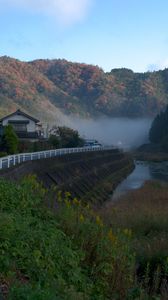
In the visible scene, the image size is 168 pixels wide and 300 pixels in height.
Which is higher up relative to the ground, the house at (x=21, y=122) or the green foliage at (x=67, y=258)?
the house at (x=21, y=122)

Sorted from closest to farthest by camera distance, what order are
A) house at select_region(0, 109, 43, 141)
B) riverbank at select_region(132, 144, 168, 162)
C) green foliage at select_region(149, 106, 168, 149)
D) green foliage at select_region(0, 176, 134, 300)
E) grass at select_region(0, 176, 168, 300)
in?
grass at select_region(0, 176, 168, 300), green foliage at select_region(0, 176, 134, 300), house at select_region(0, 109, 43, 141), riverbank at select_region(132, 144, 168, 162), green foliage at select_region(149, 106, 168, 149)

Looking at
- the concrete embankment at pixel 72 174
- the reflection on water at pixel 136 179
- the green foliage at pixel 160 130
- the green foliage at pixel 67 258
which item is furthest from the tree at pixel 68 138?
the green foliage at pixel 160 130

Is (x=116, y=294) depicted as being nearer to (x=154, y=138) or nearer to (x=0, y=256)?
(x=0, y=256)

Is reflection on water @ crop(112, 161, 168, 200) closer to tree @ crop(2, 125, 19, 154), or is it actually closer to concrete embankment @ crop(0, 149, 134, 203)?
concrete embankment @ crop(0, 149, 134, 203)

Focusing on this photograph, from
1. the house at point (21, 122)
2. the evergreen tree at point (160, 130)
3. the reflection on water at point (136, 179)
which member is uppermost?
the house at point (21, 122)

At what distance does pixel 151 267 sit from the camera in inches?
404

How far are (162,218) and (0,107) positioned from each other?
11820 centimetres

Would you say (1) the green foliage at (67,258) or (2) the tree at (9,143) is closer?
(1) the green foliage at (67,258)

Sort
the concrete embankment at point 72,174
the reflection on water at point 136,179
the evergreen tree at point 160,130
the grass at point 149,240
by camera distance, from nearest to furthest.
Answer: the grass at point 149,240
the concrete embankment at point 72,174
the reflection on water at point 136,179
the evergreen tree at point 160,130

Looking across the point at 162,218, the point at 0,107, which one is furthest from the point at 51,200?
the point at 0,107

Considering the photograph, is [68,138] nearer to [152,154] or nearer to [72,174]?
[72,174]

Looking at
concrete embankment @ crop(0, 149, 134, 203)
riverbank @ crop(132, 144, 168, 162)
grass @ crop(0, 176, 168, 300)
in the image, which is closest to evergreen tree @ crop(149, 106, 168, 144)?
riverbank @ crop(132, 144, 168, 162)

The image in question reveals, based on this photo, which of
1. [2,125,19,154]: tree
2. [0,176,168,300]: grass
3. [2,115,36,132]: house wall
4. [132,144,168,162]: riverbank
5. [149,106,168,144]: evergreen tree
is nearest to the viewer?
[0,176,168,300]: grass

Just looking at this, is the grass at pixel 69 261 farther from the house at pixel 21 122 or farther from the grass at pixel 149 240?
the house at pixel 21 122
